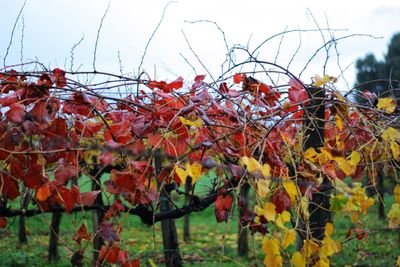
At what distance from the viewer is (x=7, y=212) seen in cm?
234

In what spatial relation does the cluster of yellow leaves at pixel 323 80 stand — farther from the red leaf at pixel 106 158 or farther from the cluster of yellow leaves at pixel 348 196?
the red leaf at pixel 106 158

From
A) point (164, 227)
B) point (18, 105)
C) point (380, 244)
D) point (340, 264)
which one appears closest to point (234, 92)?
point (18, 105)

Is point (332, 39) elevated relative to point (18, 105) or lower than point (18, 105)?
elevated

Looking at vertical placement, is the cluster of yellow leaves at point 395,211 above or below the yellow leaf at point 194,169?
below

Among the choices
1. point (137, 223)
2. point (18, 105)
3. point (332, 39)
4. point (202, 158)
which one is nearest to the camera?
point (18, 105)

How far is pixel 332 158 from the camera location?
203 cm

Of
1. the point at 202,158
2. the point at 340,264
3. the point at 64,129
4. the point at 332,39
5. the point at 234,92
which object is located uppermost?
the point at 332,39

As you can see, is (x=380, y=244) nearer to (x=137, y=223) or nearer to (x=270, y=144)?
(x=137, y=223)

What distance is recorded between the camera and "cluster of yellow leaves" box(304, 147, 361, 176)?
6.51ft

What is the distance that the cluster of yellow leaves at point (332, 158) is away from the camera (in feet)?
6.51

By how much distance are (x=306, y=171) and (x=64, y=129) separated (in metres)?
0.91

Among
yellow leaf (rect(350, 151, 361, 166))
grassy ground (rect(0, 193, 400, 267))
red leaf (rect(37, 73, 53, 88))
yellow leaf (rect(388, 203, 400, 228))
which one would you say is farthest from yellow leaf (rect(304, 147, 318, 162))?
grassy ground (rect(0, 193, 400, 267))

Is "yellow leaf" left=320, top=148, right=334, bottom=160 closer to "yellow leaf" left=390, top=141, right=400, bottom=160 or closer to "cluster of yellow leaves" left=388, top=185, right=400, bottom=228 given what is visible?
"yellow leaf" left=390, top=141, right=400, bottom=160

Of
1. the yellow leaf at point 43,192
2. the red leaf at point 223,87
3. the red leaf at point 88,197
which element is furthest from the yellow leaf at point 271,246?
the red leaf at point 223,87
